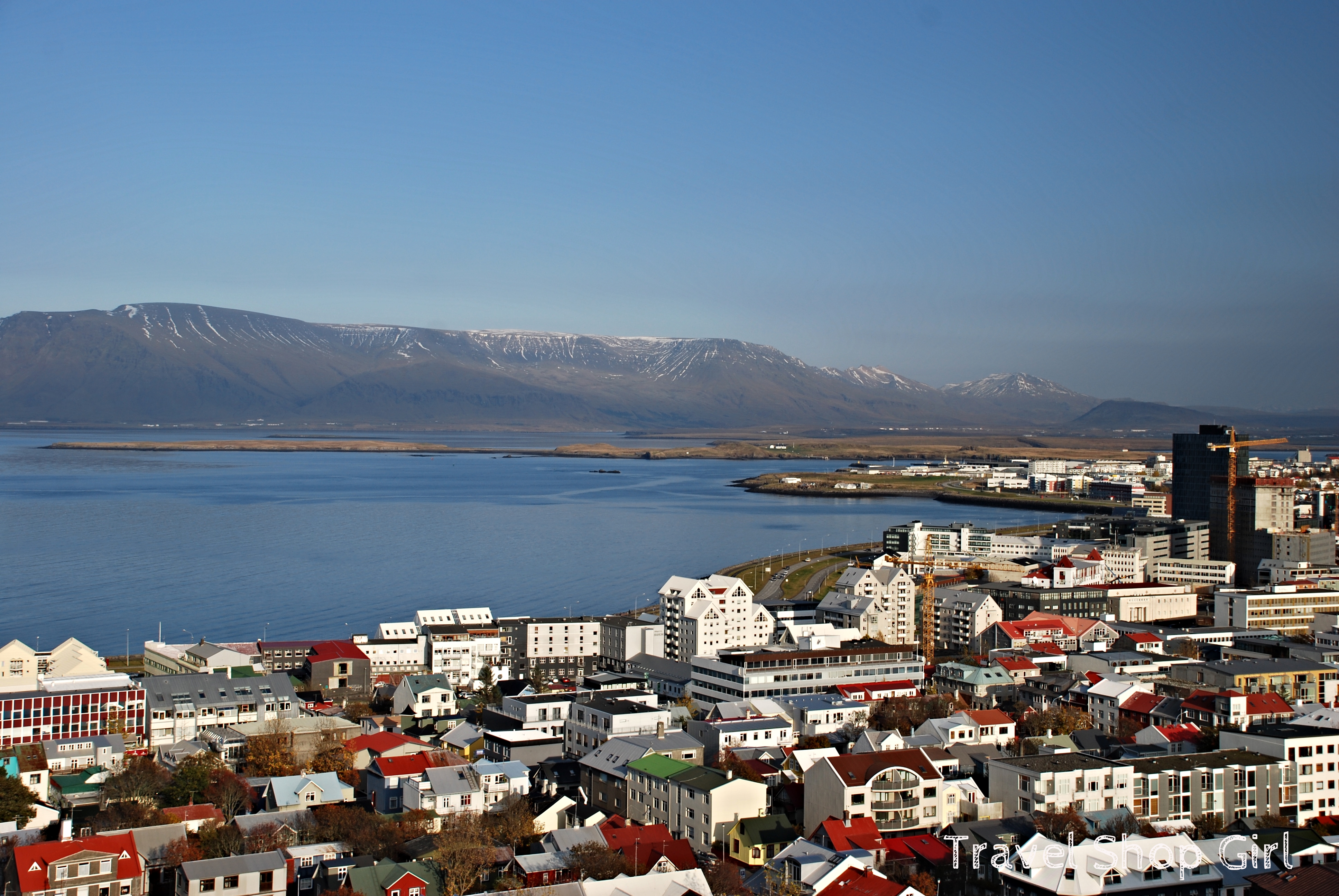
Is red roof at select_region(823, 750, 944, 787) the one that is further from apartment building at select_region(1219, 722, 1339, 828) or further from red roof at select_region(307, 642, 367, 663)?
red roof at select_region(307, 642, 367, 663)

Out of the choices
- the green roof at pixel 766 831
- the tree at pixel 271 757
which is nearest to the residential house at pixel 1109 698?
the green roof at pixel 766 831

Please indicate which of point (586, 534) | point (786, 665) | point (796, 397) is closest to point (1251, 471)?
point (586, 534)

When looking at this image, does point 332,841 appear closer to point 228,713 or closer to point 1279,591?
point 228,713

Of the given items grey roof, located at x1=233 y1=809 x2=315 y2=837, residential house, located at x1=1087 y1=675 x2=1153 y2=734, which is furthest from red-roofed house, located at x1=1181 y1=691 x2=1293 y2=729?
grey roof, located at x1=233 y1=809 x2=315 y2=837

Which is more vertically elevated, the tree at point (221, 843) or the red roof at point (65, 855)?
the red roof at point (65, 855)

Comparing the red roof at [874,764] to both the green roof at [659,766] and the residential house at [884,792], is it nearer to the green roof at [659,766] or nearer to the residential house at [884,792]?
the residential house at [884,792]

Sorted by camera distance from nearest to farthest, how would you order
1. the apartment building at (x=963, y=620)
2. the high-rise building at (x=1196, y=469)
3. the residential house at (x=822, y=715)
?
the residential house at (x=822, y=715) < the apartment building at (x=963, y=620) < the high-rise building at (x=1196, y=469)

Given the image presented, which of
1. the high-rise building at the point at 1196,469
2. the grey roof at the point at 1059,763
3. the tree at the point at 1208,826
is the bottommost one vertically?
the tree at the point at 1208,826

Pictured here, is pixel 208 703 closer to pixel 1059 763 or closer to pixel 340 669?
pixel 340 669
